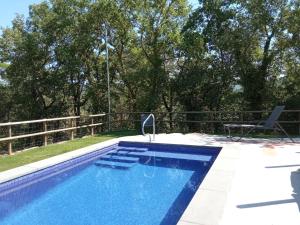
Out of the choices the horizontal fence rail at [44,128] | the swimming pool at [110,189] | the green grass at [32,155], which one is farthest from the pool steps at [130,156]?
the horizontal fence rail at [44,128]

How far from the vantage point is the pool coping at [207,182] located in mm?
3260

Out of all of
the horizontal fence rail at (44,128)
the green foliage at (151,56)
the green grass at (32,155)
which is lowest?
the green grass at (32,155)

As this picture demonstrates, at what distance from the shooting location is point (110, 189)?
512cm

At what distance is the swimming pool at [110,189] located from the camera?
3982mm

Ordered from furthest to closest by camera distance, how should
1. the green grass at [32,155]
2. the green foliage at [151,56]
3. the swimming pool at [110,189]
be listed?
the green foliage at [151,56] < the green grass at [32,155] < the swimming pool at [110,189]

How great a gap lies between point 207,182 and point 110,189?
1558 mm

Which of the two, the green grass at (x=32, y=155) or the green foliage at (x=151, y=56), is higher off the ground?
the green foliage at (x=151, y=56)

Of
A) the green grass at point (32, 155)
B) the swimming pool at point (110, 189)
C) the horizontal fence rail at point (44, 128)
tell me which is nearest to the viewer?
the swimming pool at point (110, 189)

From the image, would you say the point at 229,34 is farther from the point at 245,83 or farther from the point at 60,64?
the point at 60,64

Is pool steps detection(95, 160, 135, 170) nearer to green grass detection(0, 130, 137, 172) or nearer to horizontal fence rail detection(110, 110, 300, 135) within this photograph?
green grass detection(0, 130, 137, 172)

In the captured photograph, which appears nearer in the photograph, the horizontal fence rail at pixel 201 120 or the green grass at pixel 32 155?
the green grass at pixel 32 155

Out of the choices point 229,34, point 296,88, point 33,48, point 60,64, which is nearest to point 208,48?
point 229,34

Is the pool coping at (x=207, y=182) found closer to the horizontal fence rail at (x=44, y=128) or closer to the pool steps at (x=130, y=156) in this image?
the pool steps at (x=130, y=156)

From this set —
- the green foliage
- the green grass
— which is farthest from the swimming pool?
the green foliage
